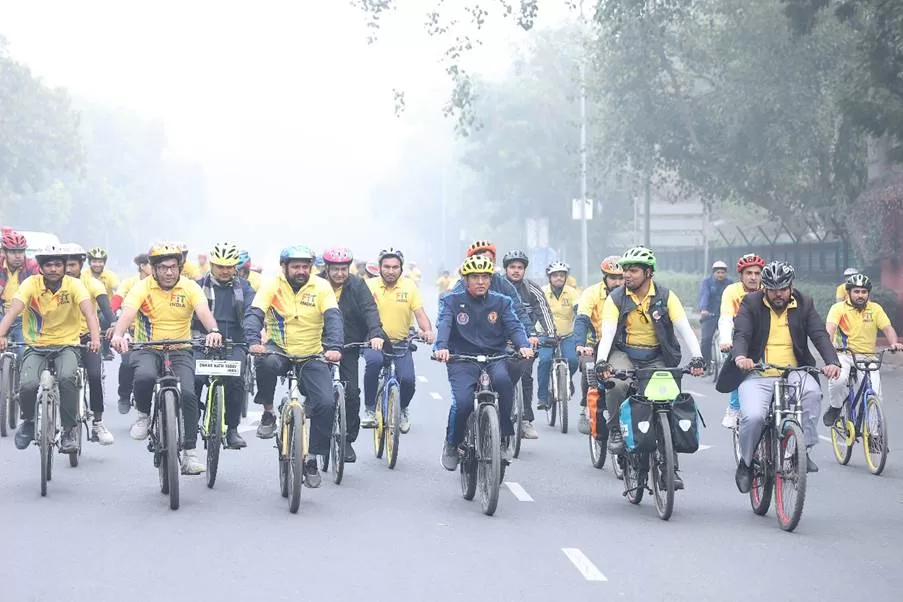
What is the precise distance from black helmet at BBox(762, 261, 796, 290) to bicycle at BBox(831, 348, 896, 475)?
2.71m

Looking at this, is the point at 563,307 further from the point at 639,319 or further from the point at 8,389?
the point at 639,319

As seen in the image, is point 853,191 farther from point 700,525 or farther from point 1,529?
point 1,529

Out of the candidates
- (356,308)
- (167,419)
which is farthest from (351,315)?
(167,419)

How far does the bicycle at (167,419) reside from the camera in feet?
36.2

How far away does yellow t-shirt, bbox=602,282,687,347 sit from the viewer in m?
11.6

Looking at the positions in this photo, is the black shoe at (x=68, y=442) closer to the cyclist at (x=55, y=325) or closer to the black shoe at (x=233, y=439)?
the cyclist at (x=55, y=325)

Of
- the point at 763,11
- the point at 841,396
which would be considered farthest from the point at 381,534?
the point at 763,11

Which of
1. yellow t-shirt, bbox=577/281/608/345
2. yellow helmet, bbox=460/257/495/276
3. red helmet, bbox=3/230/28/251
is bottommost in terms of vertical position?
yellow t-shirt, bbox=577/281/608/345

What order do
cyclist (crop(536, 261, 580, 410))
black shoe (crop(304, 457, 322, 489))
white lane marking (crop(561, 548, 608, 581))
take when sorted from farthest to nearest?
cyclist (crop(536, 261, 580, 410))
black shoe (crop(304, 457, 322, 489))
white lane marking (crop(561, 548, 608, 581))

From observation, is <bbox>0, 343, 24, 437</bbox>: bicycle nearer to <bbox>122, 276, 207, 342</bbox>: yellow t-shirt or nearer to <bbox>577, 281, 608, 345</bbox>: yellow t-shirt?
<bbox>122, 276, 207, 342</bbox>: yellow t-shirt

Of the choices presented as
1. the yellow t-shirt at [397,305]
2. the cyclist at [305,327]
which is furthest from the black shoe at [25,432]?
the yellow t-shirt at [397,305]

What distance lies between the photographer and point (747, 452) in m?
10.9

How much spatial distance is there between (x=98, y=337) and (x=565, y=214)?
57631 millimetres

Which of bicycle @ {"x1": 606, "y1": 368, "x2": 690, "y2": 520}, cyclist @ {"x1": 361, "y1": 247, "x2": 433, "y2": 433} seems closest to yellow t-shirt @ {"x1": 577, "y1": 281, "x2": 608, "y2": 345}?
cyclist @ {"x1": 361, "y1": 247, "x2": 433, "y2": 433}
